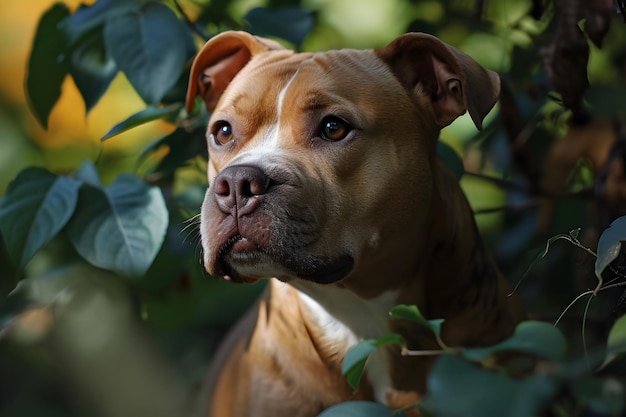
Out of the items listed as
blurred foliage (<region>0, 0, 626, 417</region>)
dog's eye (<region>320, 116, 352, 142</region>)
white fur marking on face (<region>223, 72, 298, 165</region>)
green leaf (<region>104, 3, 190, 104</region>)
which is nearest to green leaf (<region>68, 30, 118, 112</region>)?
blurred foliage (<region>0, 0, 626, 417</region>)

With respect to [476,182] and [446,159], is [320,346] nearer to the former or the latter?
[446,159]

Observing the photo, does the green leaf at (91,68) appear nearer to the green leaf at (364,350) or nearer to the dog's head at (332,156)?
the dog's head at (332,156)

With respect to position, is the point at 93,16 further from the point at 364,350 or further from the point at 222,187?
the point at 364,350

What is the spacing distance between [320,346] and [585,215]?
4.16 ft

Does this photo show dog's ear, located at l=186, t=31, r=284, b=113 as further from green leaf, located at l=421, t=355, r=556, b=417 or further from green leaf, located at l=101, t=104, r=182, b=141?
green leaf, located at l=421, t=355, r=556, b=417

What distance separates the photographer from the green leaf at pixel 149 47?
2250 millimetres

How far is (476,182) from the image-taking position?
367 centimetres

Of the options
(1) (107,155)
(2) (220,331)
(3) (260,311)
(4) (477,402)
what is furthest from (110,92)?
(4) (477,402)

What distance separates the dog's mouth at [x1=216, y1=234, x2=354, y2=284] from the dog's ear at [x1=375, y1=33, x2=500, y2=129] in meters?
0.40

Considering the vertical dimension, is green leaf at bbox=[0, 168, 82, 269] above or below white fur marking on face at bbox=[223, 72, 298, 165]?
below

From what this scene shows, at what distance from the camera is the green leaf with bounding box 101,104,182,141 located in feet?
7.48

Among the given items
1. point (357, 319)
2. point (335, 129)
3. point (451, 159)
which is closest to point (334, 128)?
point (335, 129)

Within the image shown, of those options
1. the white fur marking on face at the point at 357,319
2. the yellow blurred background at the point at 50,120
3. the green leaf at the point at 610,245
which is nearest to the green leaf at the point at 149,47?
the white fur marking on face at the point at 357,319

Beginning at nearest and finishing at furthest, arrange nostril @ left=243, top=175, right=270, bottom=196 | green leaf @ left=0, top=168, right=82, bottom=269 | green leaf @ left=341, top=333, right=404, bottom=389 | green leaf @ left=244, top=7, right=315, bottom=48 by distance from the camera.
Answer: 1. green leaf @ left=341, top=333, right=404, bottom=389
2. nostril @ left=243, top=175, right=270, bottom=196
3. green leaf @ left=0, top=168, right=82, bottom=269
4. green leaf @ left=244, top=7, right=315, bottom=48
